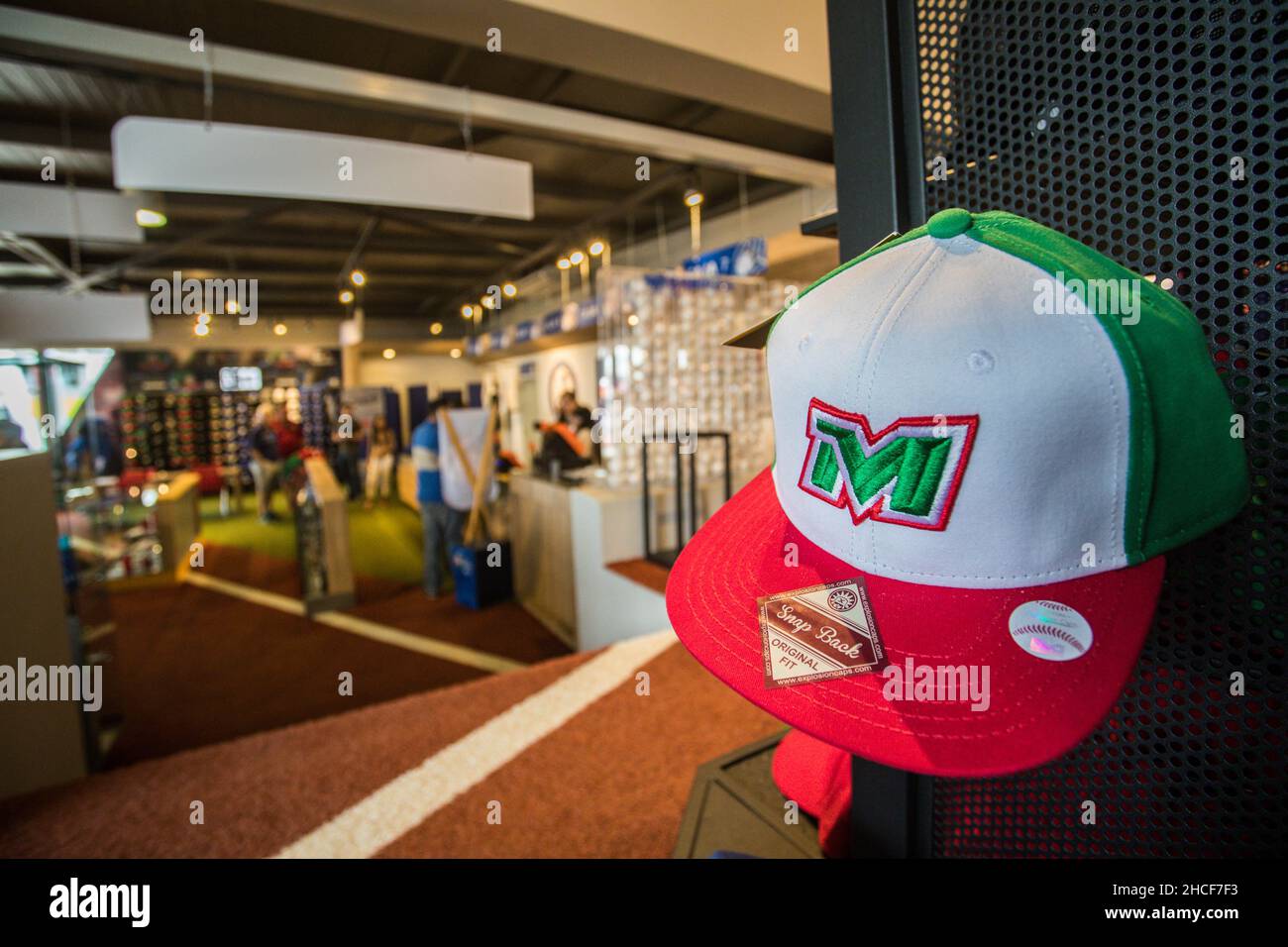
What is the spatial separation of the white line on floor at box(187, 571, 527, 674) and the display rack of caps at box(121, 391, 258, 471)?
7116 mm

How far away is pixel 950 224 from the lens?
46 cm

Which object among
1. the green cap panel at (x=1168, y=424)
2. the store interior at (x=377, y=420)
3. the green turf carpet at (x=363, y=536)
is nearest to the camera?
the green cap panel at (x=1168, y=424)

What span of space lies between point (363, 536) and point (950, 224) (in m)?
9.13

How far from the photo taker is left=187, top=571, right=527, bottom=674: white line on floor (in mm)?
4363

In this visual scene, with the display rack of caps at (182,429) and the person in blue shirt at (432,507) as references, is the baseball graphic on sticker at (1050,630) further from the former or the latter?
the display rack of caps at (182,429)

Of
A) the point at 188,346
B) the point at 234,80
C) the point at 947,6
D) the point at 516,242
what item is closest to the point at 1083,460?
the point at 947,6

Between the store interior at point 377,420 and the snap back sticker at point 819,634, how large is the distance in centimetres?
52

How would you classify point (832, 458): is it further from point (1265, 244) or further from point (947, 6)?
point (947, 6)

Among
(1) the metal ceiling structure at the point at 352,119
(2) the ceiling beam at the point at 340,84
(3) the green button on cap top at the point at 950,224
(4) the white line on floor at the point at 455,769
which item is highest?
(1) the metal ceiling structure at the point at 352,119

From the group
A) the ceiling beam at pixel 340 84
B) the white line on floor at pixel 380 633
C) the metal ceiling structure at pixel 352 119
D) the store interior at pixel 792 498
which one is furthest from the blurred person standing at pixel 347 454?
the ceiling beam at pixel 340 84

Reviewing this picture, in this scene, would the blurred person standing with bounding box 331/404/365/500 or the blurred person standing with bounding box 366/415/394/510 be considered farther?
the blurred person standing with bounding box 331/404/365/500

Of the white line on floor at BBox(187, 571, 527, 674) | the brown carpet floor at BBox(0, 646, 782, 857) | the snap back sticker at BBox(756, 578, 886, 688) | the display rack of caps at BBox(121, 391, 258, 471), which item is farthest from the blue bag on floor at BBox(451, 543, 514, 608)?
the display rack of caps at BBox(121, 391, 258, 471)

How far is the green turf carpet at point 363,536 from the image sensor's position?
6930mm

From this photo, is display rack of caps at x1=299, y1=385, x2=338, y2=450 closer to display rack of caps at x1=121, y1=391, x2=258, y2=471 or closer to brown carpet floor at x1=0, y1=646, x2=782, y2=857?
display rack of caps at x1=121, y1=391, x2=258, y2=471
